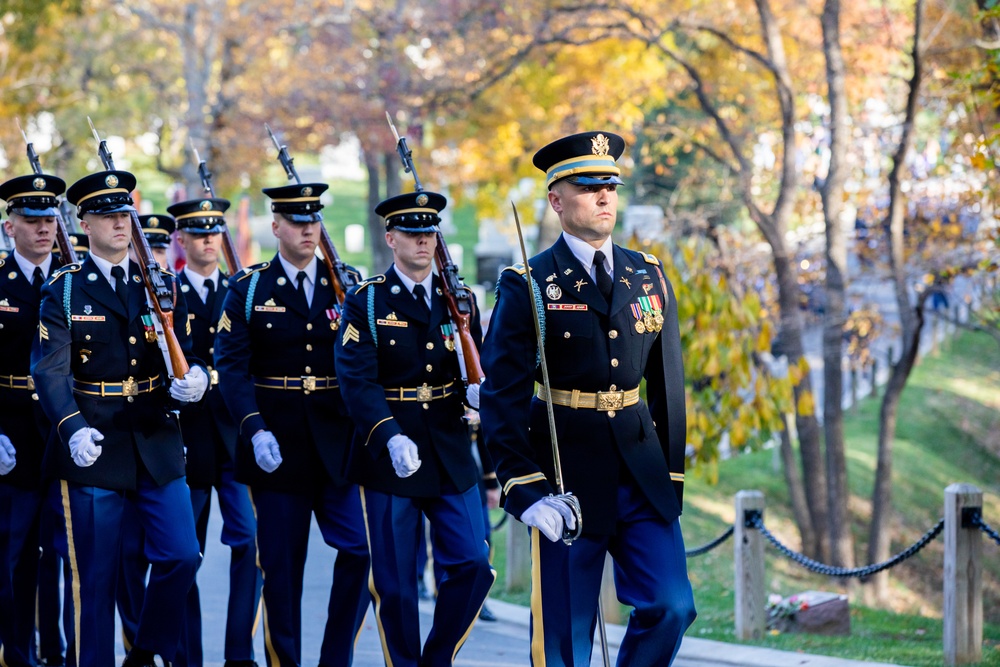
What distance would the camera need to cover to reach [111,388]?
21.7 ft

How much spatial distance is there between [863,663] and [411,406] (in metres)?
2.63

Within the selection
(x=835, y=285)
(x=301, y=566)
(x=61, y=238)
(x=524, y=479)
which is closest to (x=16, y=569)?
(x=301, y=566)

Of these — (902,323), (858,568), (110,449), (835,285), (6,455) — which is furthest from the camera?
(902,323)

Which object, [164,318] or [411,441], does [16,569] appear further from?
[411,441]

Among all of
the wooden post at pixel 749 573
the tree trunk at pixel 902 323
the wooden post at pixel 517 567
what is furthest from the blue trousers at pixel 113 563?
the tree trunk at pixel 902 323

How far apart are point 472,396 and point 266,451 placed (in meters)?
1.02

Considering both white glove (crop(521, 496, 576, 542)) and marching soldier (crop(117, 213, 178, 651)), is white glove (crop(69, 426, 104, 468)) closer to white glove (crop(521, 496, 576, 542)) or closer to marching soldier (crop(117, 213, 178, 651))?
marching soldier (crop(117, 213, 178, 651))

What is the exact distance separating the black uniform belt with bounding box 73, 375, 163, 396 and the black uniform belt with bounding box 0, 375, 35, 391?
0.88 m

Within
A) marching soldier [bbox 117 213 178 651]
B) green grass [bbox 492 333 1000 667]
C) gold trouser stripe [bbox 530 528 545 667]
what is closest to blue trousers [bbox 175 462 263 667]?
marching soldier [bbox 117 213 178 651]

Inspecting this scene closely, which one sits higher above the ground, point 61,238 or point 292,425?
point 61,238

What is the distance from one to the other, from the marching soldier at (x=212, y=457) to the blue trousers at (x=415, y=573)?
111 centimetres

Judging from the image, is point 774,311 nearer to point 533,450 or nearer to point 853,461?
point 853,461

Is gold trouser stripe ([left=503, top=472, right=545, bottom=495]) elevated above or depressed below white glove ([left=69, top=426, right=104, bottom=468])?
below

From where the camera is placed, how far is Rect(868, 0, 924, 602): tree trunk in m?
12.4
